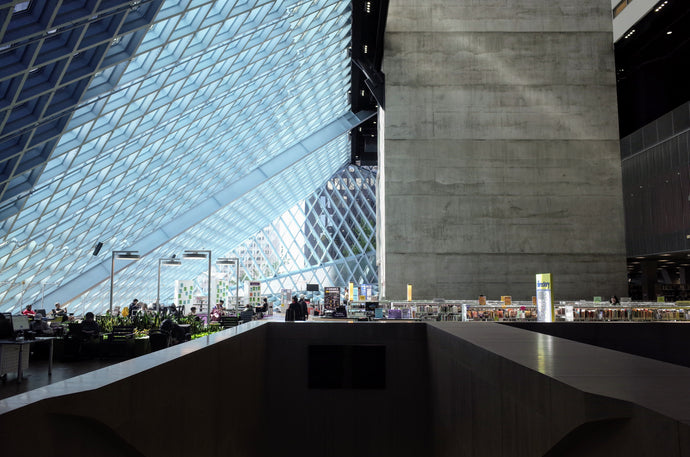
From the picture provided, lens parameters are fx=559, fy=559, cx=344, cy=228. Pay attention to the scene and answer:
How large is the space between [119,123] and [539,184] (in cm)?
1971

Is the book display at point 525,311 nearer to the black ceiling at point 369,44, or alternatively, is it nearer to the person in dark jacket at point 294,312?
the person in dark jacket at point 294,312

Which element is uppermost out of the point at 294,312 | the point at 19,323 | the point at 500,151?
the point at 500,151

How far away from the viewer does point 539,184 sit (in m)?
28.1

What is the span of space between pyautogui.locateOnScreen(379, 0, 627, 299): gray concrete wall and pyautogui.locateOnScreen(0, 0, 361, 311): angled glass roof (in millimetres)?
5605


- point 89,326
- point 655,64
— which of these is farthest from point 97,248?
point 655,64

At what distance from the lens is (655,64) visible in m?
32.4

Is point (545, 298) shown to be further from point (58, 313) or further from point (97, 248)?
point (58, 313)

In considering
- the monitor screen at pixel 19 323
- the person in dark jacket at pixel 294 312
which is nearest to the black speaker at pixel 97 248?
the person in dark jacket at pixel 294 312

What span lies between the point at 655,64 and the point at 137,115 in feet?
94.7

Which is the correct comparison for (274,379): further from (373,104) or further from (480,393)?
(373,104)

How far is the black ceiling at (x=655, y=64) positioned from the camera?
26.9 meters

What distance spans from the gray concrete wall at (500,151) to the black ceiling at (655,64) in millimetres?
2246

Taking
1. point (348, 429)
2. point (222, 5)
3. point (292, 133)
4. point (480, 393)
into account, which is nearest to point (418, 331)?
point (348, 429)

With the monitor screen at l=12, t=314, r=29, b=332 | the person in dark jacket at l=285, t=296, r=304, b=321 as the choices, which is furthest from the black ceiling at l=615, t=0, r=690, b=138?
the monitor screen at l=12, t=314, r=29, b=332
